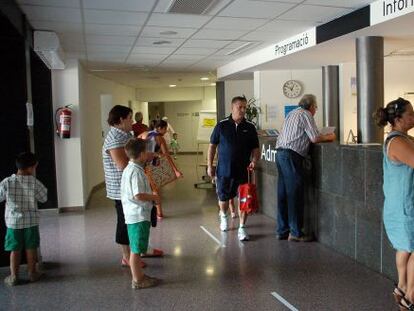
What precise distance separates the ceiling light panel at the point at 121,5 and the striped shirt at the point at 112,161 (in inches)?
47.9

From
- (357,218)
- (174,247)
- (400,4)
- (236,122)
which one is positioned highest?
(400,4)

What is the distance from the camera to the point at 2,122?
4.04 m

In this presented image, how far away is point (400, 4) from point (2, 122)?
391 centimetres

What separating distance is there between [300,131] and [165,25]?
1.99 m

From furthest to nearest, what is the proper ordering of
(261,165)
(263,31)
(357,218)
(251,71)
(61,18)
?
1. (251,71)
2. (261,165)
3. (263,31)
4. (61,18)
5. (357,218)

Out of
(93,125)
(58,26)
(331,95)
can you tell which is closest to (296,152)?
(58,26)

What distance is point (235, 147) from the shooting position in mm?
4898

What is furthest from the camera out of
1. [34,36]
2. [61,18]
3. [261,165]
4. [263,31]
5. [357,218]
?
[261,165]

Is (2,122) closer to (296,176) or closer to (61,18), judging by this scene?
(61,18)

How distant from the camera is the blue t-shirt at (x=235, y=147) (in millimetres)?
4910

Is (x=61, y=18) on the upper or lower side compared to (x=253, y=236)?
upper

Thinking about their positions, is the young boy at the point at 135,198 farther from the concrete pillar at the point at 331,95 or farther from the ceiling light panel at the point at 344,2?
the concrete pillar at the point at 331,95

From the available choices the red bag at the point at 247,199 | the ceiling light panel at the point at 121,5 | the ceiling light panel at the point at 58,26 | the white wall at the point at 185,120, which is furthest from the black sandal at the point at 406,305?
the white wall at the point at 185,120

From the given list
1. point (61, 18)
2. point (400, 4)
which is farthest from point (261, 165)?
point (61, 18)
